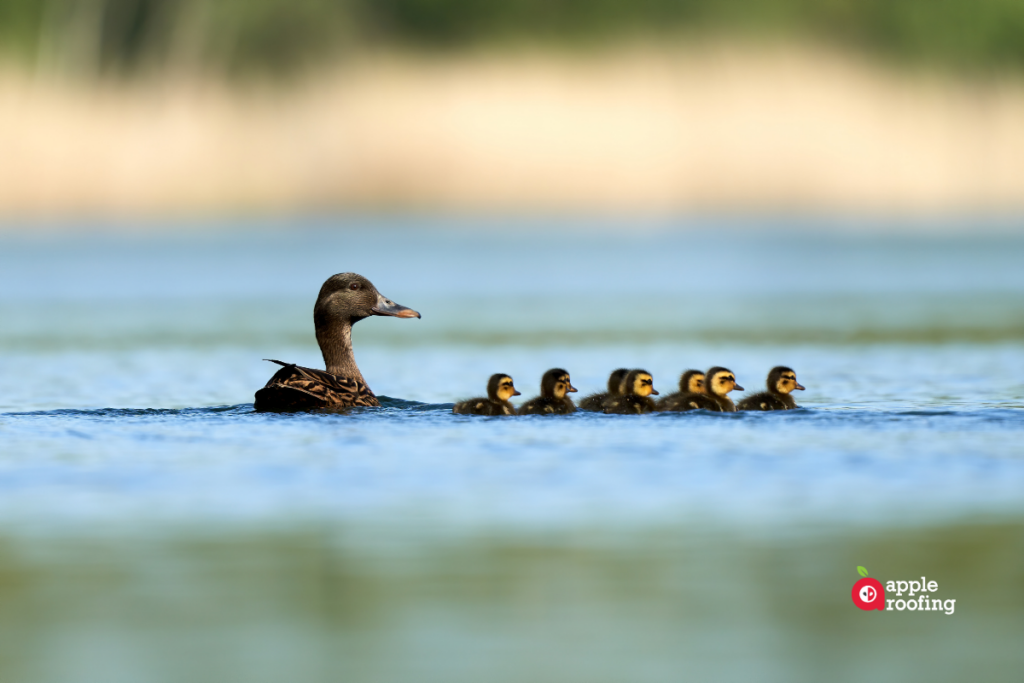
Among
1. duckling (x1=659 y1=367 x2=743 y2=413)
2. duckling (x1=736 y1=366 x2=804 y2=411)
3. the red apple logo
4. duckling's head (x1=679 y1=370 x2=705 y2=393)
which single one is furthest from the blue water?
duckling's head (x1=679 y1=370 x2=705 y2=393)

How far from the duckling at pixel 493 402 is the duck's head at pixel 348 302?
4.05 ft

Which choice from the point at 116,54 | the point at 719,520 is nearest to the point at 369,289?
the point at 719,520

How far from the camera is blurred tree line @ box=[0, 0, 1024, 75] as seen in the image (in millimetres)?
73500

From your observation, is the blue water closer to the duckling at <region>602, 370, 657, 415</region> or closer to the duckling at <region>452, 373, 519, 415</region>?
the duckling at <region>452, 373, 519, 415</region>

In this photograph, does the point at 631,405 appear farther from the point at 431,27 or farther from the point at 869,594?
the point at 431,27

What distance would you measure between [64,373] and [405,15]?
67.2 metres

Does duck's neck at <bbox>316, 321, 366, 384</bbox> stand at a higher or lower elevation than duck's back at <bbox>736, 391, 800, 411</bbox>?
higher

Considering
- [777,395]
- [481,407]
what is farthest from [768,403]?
[481,407]

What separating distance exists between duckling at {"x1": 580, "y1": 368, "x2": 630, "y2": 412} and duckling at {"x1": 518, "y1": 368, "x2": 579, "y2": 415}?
0.28 meters

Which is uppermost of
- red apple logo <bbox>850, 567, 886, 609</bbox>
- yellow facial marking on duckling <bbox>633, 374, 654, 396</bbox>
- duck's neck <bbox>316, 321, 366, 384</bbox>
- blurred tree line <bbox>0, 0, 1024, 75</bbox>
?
blurred tree line <bbox>0, 0, 1024, 75</bbox>

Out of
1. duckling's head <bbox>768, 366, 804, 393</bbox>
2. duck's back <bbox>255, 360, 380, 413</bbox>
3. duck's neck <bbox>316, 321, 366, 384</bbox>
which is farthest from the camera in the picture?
duck's neck <bbox>316, 321, 366, 384</bbox>

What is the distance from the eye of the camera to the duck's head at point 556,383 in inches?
476

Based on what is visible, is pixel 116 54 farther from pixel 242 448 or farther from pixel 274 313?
pixel 242 448

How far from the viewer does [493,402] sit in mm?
12117
